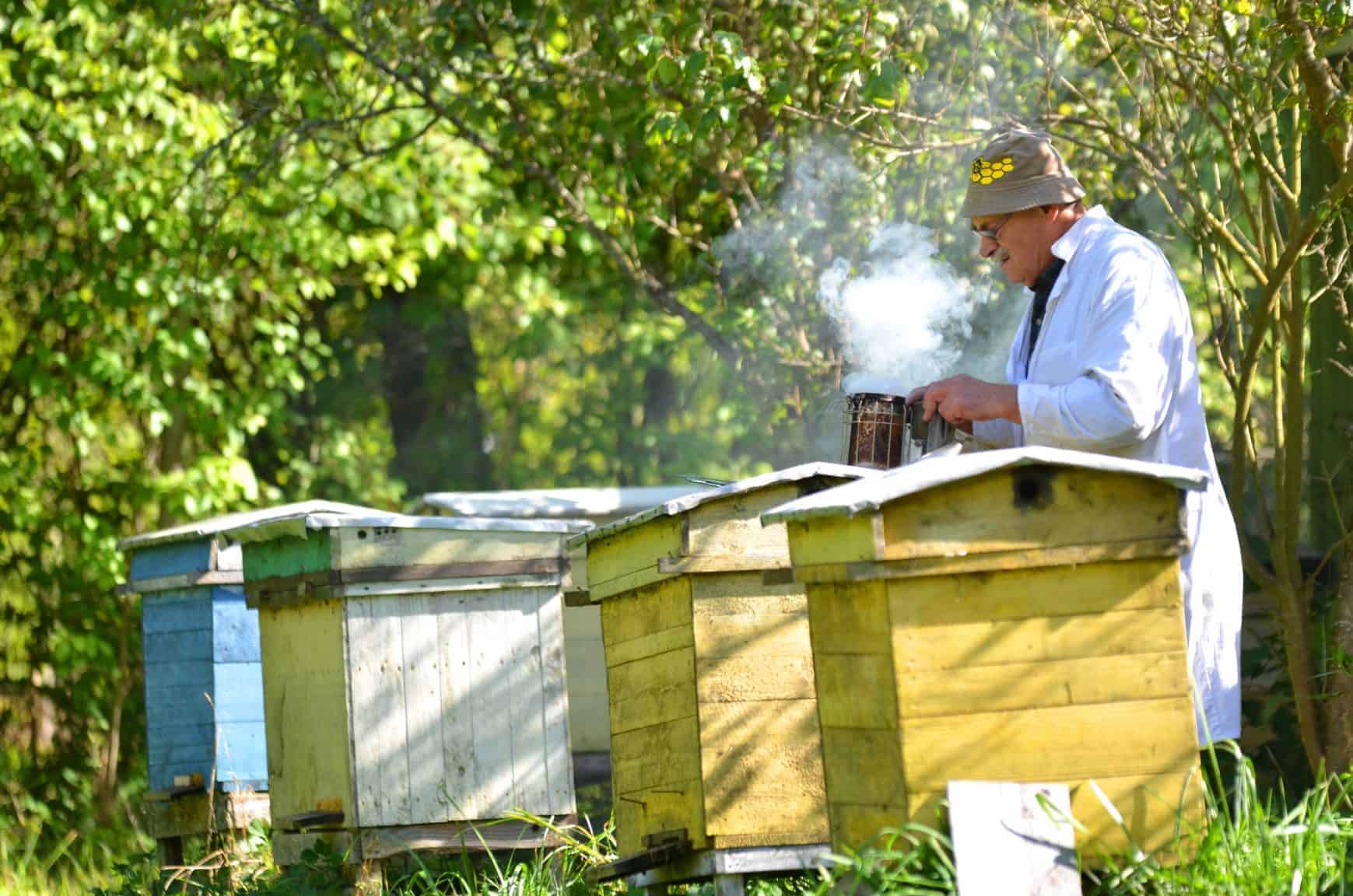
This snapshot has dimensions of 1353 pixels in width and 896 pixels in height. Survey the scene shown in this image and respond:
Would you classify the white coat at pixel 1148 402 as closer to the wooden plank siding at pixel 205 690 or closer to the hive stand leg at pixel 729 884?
the hive stand leg at pixel 729 884

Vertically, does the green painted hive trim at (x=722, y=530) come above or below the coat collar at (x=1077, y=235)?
below

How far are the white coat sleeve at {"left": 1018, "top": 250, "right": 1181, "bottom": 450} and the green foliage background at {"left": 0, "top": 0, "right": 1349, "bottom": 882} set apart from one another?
1.48 metres

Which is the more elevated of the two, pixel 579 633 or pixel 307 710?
pixel 579 633

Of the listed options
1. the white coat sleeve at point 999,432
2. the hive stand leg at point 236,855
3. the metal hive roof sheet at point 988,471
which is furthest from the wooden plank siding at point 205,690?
the metal hive roof sheet at point 988,471

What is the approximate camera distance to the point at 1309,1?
4535 millimetres

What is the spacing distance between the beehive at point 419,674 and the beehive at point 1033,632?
241 cm

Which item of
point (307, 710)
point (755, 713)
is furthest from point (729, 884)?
point (307, 710)

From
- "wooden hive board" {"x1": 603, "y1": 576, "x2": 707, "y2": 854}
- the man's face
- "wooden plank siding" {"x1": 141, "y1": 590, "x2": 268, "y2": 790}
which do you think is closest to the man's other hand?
the man's face

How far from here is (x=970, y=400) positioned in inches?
136

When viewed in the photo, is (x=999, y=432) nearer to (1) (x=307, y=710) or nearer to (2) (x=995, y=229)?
(2) (x=995, y=229)

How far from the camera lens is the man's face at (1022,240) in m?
3.64

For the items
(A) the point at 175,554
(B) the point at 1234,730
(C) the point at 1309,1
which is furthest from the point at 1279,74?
(A) the point at 175,554

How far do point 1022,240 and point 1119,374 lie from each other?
548 millimetres

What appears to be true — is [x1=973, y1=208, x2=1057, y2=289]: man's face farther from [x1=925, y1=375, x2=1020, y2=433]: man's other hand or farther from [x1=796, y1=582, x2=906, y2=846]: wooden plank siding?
[x1=796, y1=582, x2=906, y2=846]: wooden plank siding
